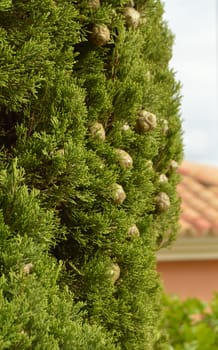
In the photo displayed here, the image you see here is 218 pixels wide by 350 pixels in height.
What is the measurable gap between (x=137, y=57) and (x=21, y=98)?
0.63 m

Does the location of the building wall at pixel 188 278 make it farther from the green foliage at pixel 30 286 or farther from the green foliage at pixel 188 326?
the green foliage at pixel 30 286

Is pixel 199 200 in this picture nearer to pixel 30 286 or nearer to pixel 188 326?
pixel 188 326

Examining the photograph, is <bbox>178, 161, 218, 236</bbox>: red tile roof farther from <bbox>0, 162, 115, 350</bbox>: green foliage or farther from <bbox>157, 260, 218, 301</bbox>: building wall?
<bbox>0, 162, 115, 350</bbox>: green foliage

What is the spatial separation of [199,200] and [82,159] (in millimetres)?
9774

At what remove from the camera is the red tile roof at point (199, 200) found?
34.3ft

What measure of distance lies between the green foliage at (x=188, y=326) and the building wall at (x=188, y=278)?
4.86 m

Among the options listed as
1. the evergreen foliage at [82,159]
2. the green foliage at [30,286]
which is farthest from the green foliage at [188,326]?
the green foliage at [30,286]

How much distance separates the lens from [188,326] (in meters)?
5.14

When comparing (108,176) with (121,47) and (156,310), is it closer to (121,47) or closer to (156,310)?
(121,47)

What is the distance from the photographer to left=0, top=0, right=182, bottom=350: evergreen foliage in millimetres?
2100

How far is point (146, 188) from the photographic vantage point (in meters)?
2.64

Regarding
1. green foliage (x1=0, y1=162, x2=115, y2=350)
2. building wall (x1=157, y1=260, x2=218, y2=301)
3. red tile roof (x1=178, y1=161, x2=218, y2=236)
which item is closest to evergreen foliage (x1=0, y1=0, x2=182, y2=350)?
green foliage (x1=0, y1=162, x2=115, y2=350)

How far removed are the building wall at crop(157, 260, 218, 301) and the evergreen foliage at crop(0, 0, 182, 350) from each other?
311 inches

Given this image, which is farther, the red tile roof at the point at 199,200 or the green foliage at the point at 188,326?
the red tile roof at the point at 199,200
